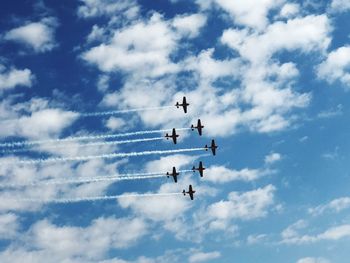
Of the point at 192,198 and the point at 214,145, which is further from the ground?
the point at 214,145

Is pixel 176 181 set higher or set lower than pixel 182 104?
lower

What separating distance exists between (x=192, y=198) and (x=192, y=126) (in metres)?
25.9

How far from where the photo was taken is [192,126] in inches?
7510

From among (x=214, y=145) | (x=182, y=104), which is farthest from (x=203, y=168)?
(x=182, y=104)

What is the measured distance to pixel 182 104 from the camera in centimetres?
18650

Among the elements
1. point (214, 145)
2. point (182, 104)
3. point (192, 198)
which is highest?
point (182, 104)

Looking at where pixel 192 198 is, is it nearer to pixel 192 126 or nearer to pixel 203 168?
pixel 203 168

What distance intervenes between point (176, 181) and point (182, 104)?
2537 cm

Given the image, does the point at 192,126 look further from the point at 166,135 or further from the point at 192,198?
the point at 192,198

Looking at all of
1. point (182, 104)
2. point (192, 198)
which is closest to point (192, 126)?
point (182, 104)

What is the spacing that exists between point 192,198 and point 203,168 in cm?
1140

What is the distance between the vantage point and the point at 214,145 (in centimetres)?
19650

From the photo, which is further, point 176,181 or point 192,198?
point 192,198

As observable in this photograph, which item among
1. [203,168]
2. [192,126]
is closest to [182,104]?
[192,126]
